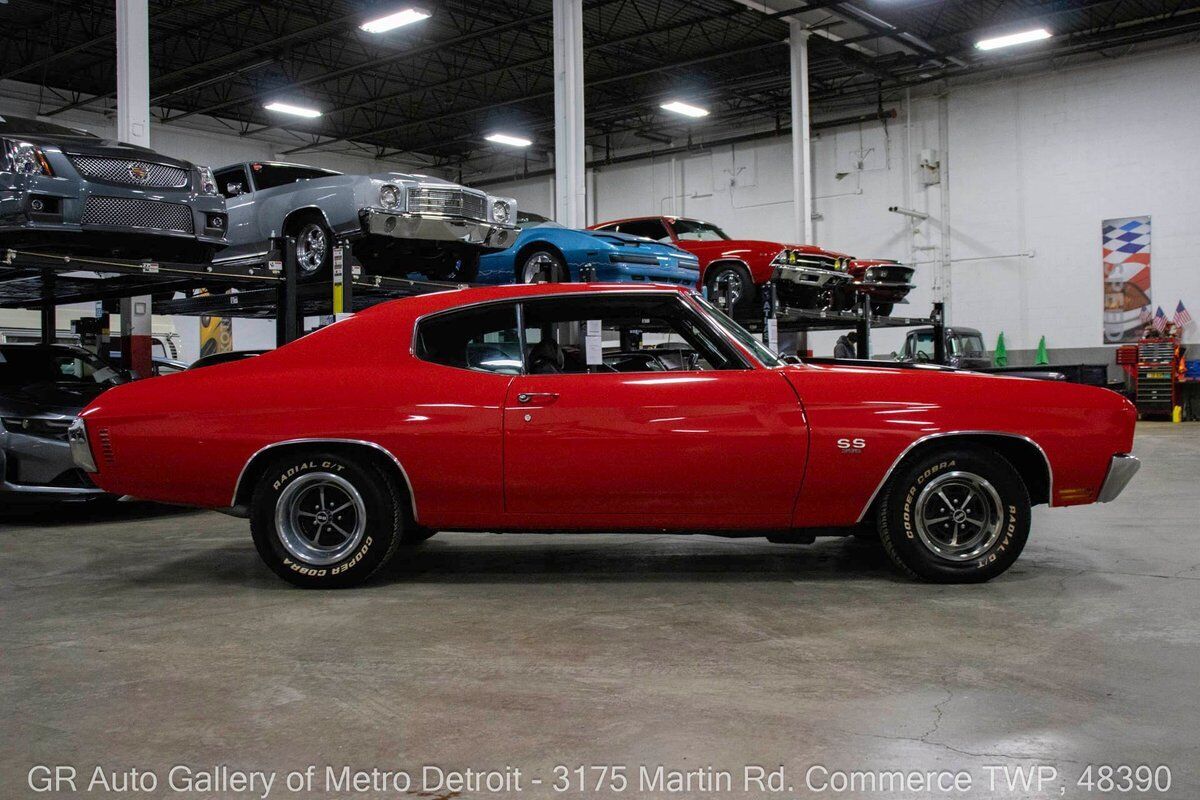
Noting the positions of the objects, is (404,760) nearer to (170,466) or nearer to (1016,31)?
(170,466)

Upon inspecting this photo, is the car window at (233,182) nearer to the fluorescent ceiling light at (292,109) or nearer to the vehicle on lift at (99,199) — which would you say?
the vehicle on lift at (99,199)

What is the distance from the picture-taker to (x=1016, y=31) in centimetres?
1908

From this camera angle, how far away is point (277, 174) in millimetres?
9461

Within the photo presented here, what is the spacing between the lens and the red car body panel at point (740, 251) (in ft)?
38.2

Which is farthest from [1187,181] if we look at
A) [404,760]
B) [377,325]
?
[404,760]

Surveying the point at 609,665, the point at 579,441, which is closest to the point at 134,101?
the point at 579,441

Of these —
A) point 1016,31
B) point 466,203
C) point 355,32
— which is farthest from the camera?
point 355,32

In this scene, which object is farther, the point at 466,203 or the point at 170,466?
the point at 466,203

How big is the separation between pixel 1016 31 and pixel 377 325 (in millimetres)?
18312

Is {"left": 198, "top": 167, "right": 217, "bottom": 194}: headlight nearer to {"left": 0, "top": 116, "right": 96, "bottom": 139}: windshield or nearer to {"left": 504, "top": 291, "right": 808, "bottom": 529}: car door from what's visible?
{"left": 0, "top": 116, "right": 96, "bottom": 139}: windshield

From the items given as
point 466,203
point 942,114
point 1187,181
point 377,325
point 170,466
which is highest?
point 942,114

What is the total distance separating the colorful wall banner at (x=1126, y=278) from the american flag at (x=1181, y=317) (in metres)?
0.47

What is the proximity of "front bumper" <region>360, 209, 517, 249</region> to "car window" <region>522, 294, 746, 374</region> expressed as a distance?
381cm

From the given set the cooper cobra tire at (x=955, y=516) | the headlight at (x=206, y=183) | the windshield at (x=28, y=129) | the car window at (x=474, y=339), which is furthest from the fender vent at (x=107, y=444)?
the cooper cobra tire at (x=955, y=516)
